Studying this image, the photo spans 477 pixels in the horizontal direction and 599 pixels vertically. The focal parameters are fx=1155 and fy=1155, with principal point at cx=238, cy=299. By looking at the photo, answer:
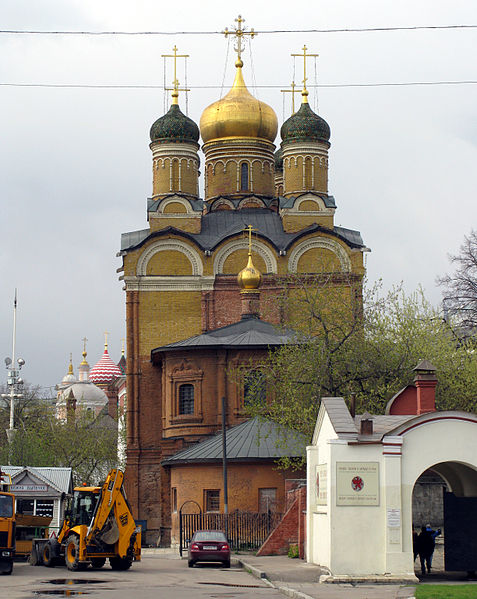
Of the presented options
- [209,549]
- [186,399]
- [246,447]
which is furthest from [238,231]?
[209,549]

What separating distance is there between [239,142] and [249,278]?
12253 mm

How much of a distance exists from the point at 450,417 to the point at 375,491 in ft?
7.08

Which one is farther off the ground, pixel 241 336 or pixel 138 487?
pixel 241 336

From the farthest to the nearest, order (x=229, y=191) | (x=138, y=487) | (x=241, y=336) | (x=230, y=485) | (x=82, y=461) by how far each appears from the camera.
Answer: (x=82, y=461) < (x=229, y=191) < (x=138, y=487) < (x=241, y=336) < (x=230, y=485)

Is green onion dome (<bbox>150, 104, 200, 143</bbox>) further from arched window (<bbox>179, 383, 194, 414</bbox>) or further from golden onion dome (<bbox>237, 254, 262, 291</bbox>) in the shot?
arched window (<bbox>179, 383, 194, 414</bbox>)

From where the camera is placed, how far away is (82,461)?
6512 centimetres

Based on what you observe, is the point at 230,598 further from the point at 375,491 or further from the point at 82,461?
the point at 82,461

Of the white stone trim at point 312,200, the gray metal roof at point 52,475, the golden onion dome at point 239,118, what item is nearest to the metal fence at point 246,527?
the gray metal roof at point 52,475

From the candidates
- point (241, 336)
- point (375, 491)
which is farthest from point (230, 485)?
point (375, 491)

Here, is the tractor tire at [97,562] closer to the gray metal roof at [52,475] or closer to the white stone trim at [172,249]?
the gray metal roof at [52,475]

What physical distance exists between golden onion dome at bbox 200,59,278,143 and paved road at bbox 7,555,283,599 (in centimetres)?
3398

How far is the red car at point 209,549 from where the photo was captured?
2938 cm

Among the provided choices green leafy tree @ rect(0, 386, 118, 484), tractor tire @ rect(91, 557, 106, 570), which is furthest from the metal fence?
green leafy tree @ rect(0, 386, 118, 484)

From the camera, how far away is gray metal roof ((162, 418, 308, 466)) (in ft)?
133
